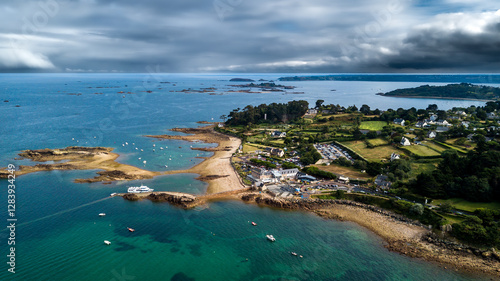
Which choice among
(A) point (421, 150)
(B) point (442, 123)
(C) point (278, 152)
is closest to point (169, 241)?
(C) point (278, 152)

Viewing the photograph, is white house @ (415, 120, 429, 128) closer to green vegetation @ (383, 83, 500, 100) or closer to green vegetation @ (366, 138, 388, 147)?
green vegetation @ (366, 138, 388, 147)

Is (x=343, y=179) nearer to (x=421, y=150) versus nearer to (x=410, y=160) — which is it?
(x=410, y=160)

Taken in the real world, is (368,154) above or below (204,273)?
above

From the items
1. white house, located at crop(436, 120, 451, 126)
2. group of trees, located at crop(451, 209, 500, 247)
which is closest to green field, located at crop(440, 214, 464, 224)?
group of trees, located at crop(451, 209, 500, 247)

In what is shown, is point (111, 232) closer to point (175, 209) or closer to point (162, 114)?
point (175, 209)

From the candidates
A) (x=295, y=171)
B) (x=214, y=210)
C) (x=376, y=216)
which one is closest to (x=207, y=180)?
(x=214, y=210)
